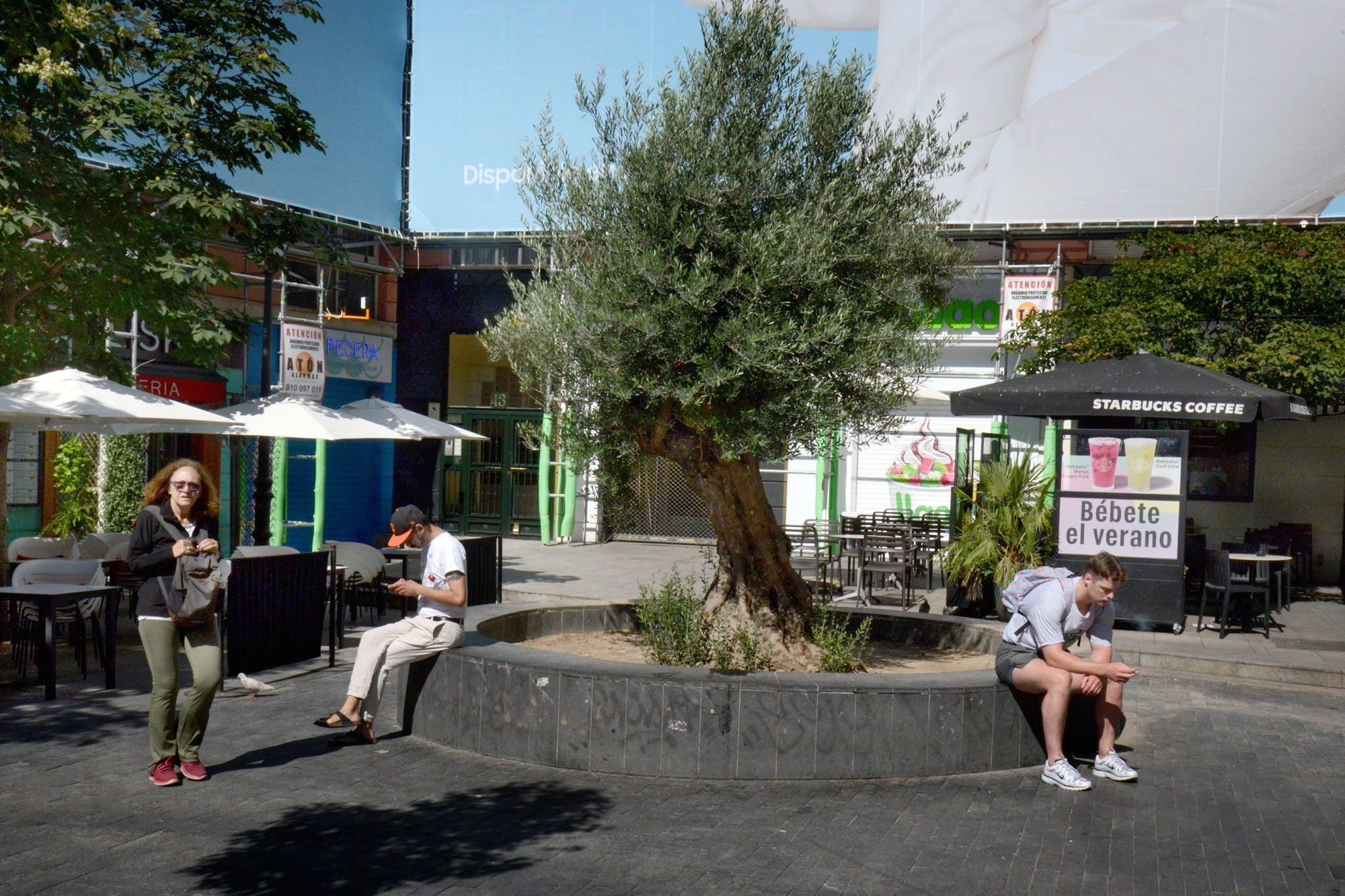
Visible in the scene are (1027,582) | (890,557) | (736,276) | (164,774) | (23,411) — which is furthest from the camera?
(890,557)

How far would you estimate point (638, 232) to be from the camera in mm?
6812

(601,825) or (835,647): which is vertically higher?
(835,647)

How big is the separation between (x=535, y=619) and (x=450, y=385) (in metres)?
14.2

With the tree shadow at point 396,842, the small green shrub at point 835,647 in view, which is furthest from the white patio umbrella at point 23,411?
the small green shrub at point 835,647

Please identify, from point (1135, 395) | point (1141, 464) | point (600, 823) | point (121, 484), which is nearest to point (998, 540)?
point (1141, 464)

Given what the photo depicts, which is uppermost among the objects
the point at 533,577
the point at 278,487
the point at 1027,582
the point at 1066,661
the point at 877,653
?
the point at 1027,582

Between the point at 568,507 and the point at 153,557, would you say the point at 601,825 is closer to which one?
the point at 153,557

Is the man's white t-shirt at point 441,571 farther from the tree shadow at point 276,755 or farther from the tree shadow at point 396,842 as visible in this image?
the tree shadow at point 396,842

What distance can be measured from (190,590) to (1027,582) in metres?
4.40

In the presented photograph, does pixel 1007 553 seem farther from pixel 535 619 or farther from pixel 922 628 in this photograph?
pixel 535 619

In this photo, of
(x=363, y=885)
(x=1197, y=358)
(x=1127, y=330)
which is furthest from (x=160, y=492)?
(x=1197, y=358)

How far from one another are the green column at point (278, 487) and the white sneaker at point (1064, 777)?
12.7 meters

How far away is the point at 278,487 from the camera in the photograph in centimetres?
1753

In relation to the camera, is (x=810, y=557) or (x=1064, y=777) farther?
(x=810, y=557)
